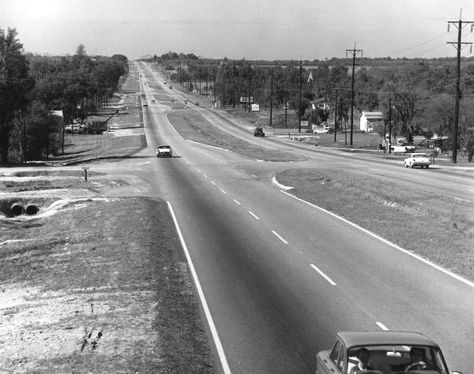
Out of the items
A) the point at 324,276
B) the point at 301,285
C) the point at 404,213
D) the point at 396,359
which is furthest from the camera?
the point at 404,213

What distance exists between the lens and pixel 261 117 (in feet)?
511

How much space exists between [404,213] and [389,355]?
22.4 m

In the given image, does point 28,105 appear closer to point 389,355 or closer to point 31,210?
point 31,210

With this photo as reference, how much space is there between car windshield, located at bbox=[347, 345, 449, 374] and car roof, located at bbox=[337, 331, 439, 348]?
7 cm

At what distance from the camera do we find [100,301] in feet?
54.9

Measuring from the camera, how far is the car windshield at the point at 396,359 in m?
8.90

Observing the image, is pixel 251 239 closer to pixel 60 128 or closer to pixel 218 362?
pixel 218 362

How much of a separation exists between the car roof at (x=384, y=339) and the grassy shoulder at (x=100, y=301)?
11.0ft

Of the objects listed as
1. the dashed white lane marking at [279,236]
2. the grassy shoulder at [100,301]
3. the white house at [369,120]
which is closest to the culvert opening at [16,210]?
the grassy shoulder at [100,301]

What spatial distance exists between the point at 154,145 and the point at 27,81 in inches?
950

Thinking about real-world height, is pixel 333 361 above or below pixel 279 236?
above

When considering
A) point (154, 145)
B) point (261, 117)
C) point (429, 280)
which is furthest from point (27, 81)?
point (261, 117)

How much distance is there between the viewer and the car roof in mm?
9266

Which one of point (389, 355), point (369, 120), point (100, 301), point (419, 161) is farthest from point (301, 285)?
point (369, 120)
